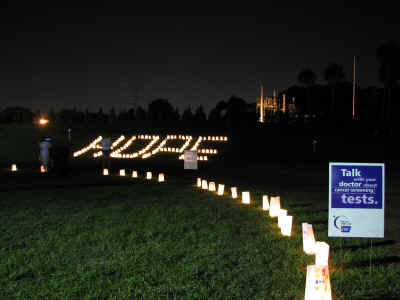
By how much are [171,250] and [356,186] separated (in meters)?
3.14

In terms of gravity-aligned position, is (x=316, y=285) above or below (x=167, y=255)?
above

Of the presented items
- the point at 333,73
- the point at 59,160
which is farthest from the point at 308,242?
the point at 333,73

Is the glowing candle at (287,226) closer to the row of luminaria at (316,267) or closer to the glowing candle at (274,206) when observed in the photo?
the row of luminaria at (316,267)

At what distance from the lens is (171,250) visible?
25.5 feet

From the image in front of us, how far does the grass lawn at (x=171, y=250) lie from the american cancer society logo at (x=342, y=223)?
509 mm

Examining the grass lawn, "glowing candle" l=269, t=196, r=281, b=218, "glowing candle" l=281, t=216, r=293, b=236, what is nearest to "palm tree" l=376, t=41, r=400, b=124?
the grass lawn

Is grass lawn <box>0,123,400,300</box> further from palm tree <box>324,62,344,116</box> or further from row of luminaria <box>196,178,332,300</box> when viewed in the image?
palm tree <box>324,62,344,116</box>

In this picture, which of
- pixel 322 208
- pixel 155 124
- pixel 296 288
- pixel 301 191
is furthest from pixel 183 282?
pixel 155 124

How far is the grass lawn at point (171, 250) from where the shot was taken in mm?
5863

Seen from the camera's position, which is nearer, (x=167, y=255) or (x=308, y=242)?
(x=167, y=255)

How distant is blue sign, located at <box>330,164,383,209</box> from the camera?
6.93 m

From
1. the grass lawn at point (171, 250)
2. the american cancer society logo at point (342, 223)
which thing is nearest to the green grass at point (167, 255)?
the grass lawn at point (171, 250)

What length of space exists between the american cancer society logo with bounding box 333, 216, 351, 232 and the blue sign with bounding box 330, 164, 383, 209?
19 cm

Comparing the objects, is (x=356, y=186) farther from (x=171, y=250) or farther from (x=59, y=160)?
(x=59, y=160)
